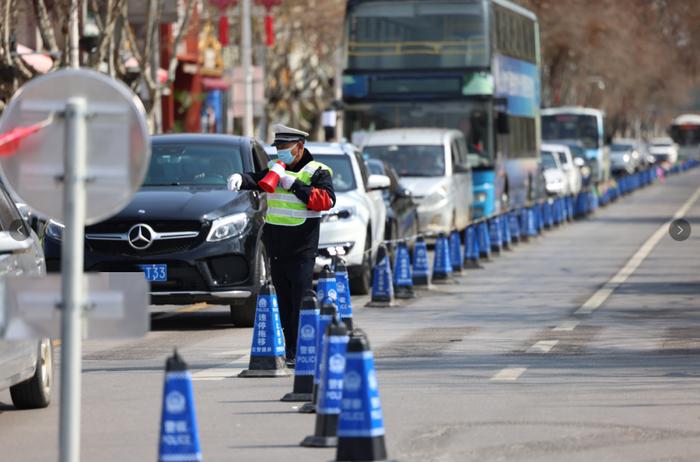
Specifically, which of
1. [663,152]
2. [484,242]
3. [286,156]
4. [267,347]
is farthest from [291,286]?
[663,152]

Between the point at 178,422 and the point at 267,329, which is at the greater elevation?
the point at 178,422

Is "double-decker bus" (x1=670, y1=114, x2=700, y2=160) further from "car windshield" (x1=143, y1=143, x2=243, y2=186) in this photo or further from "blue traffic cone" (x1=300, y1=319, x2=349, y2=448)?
"blue traffic cone" (x1=300, y1=319, x2=349, y2=448)

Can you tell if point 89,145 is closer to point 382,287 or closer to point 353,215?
point 382,287

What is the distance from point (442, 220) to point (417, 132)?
1.78 m

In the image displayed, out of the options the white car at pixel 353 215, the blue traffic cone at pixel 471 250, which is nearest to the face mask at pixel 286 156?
the white car at pixel 353 215

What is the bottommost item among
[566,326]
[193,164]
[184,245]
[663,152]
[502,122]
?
[663,152]

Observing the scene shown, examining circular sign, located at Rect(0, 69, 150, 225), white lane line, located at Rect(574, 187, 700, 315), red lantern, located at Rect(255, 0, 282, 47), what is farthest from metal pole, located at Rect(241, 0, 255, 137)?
circular sign, located at Rect(0, 69, 150, 225)

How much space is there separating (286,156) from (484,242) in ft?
51.6

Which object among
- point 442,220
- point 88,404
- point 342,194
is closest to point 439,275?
point 342,194

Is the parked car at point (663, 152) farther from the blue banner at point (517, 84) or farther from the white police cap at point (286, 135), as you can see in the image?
the white police cap at point (286, 135)

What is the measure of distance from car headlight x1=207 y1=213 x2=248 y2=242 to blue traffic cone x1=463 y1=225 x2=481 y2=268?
35.8 ft

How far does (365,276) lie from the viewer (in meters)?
22.3

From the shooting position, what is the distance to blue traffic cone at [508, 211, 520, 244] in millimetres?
34375

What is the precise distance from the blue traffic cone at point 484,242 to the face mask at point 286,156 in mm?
15357
